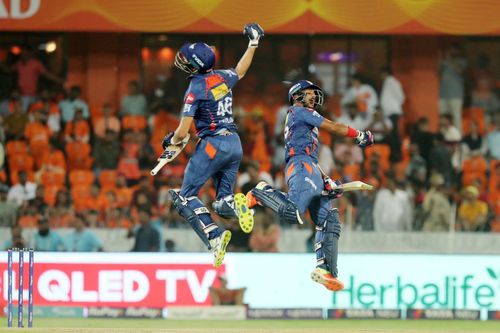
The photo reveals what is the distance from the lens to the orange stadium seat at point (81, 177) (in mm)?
24438

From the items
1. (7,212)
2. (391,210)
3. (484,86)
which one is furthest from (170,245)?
(484,86)

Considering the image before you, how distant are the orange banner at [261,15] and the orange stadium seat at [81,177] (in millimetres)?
2544

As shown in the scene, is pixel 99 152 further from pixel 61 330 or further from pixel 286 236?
pixel 61 330

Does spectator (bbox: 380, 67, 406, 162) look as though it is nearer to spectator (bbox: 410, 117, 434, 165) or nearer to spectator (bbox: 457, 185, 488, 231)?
spectator (bbox: 410, 117, 434, 165)

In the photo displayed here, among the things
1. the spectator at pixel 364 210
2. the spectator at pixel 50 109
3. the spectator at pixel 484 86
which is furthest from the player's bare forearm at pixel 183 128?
the spectator at pixel 484 86

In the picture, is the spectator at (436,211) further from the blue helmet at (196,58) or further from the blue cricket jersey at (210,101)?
the blue helmet at (196,58)

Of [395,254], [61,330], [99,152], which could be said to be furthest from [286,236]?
[61,330]

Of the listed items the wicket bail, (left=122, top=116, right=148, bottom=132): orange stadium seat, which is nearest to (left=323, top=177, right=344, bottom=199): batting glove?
the wicket bail

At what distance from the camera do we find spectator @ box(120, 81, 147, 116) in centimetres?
2573

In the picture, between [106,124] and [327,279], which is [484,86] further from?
[327,279]

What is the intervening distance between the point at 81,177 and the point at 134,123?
163 cm

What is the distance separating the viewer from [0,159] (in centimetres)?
2469

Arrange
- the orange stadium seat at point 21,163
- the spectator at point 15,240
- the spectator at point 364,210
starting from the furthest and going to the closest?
the orange stadium seat at point 21,163, the spectator at point 364,210, the spectator at point 15,240

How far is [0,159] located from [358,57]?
7040 millimetres
